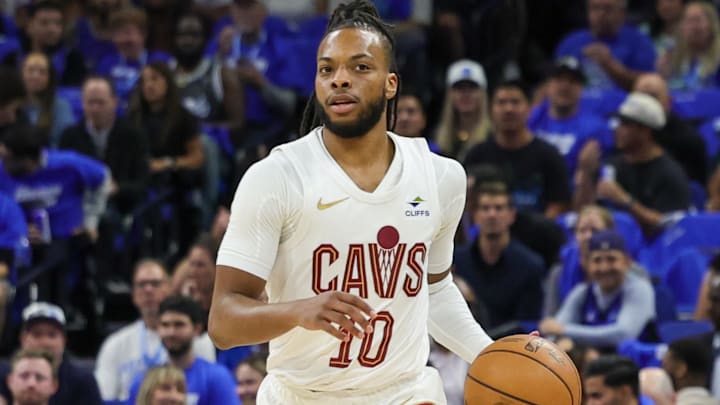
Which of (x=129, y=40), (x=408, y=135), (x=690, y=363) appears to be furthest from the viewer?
(x=129, y=40)

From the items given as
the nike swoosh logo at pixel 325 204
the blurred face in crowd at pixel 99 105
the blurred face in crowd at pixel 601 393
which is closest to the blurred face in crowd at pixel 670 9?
the blurred face in crowd at pixel 99 105

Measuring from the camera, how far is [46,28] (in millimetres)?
12586

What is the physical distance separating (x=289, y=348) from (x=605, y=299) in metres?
4.31

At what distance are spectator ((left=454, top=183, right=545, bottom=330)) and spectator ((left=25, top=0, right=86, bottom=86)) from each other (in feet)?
15.5

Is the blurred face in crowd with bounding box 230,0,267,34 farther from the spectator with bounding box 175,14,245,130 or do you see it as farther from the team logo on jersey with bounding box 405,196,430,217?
the team logo on jersey with bounding box 405,196,430,217

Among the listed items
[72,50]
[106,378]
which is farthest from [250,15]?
[106,378]

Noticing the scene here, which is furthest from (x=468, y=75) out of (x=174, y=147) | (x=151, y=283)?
(x=151, y=283)

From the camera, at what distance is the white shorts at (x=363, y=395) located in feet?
15.6

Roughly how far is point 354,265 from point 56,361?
4355 mm

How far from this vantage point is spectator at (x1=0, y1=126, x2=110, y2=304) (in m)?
10.2

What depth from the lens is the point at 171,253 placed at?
36.3 ft

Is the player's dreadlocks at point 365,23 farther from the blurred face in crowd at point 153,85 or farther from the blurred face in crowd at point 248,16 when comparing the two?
the blurred face in crowd at point 248,16

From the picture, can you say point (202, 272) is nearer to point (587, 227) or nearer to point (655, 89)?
point (587, 227)

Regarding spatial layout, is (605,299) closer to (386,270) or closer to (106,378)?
(106,378)
